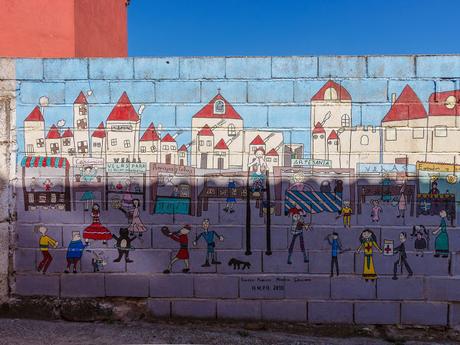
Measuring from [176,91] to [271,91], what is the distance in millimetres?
772

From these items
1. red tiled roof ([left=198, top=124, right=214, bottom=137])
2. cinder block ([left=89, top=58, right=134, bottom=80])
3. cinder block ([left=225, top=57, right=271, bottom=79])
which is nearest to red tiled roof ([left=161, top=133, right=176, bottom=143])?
red tiled roof ([left=198, top=124, right=214, bottom=137])

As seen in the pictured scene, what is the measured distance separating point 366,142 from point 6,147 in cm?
293

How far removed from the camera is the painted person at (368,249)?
3.22m

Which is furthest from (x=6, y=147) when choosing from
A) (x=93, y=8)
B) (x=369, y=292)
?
(x=93, y=8)

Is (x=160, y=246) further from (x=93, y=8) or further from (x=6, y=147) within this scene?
(x=93, y=8)

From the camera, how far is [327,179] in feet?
10.6

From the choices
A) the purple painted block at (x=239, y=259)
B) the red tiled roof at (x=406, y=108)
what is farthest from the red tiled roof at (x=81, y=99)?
the red tiled roof at (x=406, y=108)

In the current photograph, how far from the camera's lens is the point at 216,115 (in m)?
3.27

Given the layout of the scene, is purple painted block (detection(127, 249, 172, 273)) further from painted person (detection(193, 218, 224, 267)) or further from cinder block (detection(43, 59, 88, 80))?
cinder block (detection(43, 59, 88, 80))

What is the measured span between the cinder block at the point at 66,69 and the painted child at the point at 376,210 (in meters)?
A: 2.56

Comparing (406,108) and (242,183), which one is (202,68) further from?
(406,108)

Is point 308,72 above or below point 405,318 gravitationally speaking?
above

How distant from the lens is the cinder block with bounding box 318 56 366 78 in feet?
10.5


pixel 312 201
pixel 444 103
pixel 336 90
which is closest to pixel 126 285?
pixel 312 201
